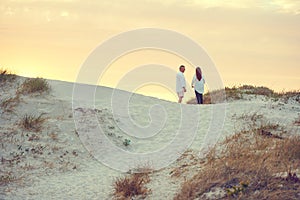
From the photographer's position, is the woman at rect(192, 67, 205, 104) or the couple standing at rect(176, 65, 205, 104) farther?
the woman at rect(192, 67, 205, 104)

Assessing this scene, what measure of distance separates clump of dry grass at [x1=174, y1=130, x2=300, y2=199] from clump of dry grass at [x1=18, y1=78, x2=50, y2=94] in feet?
38.1

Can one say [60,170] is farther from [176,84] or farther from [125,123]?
[176,84]

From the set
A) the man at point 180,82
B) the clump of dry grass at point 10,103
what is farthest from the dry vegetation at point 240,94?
the clump of dry grass at point 10,103

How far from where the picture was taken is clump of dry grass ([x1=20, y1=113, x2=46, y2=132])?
55.5ft

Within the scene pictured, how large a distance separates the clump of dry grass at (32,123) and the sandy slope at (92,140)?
0.19 meters

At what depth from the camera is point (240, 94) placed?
24578 millimetres

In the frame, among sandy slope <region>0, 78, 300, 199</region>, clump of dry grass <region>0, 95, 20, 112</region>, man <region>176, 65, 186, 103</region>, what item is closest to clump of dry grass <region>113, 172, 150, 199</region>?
sandy slope <region>0, 78, 300, 199</region>

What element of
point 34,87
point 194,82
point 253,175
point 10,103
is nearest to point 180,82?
point 194,82

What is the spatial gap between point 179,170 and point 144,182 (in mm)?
1149

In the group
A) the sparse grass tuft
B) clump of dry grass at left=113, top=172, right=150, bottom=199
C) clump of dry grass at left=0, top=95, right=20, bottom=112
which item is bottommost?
the sparse grass tuft

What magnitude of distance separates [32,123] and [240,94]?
39.7ft

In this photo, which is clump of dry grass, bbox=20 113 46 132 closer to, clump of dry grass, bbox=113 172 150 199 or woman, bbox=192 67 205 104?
clump of dry grass, bbox=113 172 150 199

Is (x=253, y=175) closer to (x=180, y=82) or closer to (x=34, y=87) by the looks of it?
(x=180, y=82)

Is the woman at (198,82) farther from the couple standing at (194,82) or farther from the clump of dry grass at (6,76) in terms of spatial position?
the clump of dry grass at (6,76)
